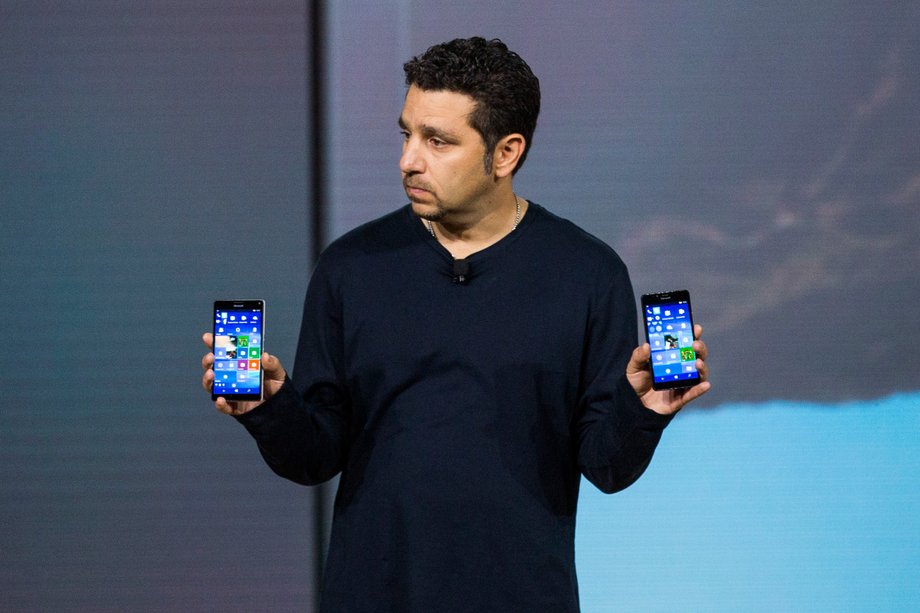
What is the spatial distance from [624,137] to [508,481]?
4.15 ft

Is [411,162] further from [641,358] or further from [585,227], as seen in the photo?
[585,227]

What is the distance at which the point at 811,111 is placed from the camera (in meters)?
2.77

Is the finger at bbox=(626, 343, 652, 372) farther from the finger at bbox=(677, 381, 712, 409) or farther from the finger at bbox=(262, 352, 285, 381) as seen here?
the finger at bbox=(262, 352, 285, 381)

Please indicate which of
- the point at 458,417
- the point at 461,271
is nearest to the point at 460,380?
the point at 458,417

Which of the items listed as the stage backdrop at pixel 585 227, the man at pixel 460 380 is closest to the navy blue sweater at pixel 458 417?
the man at pixel 460 380

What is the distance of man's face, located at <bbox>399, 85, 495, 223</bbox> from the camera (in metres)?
1.78

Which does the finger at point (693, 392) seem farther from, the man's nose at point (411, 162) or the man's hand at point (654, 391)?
the man's nose at point (411, 162)

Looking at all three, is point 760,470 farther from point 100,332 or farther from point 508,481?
point 100,332

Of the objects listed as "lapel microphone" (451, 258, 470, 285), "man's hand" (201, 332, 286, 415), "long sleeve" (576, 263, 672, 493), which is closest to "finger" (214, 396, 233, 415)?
"man's hand" (201, 332, 286, 415)

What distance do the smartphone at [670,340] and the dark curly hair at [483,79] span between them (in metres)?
0.39

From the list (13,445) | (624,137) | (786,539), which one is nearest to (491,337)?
(624,137)

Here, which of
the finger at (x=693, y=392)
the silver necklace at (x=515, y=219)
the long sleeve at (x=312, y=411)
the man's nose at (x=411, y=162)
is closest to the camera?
the finger at (x=693, y=392)

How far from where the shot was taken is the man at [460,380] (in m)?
1.73

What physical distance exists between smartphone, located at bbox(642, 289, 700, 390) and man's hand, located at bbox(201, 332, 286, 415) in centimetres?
52
